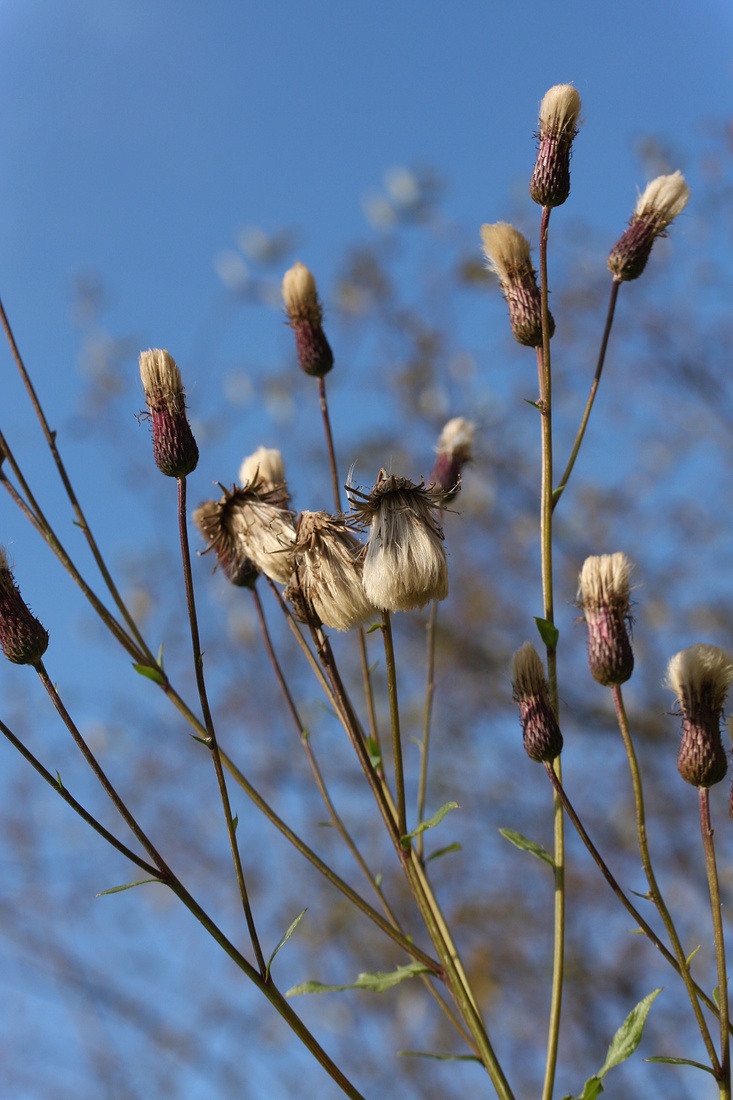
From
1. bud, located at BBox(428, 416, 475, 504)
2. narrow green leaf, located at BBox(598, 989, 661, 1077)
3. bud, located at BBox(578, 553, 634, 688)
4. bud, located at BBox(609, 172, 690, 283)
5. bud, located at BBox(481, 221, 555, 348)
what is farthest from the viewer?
bud, located at BBox(428, 416, 475, 504)

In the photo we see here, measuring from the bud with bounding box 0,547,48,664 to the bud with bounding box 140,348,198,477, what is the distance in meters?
0.33

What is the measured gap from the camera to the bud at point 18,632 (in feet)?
5.78

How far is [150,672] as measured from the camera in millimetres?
1751

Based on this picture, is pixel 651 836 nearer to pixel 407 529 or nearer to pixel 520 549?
pixel 520 549

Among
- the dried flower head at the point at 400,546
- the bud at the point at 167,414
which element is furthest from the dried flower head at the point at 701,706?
the bud at the point at 167,414

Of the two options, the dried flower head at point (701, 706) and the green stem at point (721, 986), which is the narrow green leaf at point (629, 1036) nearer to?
the green stem at point (721, 986)

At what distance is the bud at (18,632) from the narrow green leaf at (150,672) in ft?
0.59

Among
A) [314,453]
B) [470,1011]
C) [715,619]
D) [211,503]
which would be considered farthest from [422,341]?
[470,1011]

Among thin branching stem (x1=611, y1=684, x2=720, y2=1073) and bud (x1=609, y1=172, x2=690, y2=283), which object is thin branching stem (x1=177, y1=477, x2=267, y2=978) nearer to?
thin branching stem (x1=611, y1=684, x2=720, y2=1073)

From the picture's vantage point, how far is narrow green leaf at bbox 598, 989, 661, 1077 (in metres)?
1.65

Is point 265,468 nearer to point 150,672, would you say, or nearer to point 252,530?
point 252,530

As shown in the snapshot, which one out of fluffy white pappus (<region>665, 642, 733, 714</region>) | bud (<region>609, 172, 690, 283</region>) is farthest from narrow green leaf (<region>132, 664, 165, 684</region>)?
bud (<region>609, 172, 690, 283</region>)

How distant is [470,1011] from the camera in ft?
5.67

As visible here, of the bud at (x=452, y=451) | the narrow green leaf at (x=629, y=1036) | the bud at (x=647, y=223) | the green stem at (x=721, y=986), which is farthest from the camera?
the bud at (x=452, y=451)
